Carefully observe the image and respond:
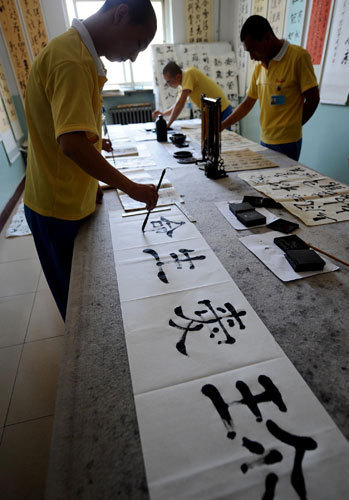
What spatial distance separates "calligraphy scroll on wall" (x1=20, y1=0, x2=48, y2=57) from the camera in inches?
142

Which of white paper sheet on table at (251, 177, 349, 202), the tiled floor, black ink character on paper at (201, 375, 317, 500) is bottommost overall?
the tiled floor

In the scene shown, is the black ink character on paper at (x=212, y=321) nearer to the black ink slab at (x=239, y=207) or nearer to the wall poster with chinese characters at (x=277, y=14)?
the black ink slab at (x=239, y=207)

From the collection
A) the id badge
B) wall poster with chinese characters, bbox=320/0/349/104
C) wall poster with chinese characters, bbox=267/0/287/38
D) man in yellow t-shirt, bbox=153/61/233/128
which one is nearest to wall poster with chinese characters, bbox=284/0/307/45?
wall poster with chinese characters, bbox=267/0/287/38

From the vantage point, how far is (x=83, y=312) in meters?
0.68

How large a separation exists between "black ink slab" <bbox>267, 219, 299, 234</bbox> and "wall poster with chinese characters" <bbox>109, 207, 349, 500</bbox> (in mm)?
342

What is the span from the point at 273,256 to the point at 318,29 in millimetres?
2670

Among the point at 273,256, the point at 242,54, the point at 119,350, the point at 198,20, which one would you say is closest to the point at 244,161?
the point at 273,256

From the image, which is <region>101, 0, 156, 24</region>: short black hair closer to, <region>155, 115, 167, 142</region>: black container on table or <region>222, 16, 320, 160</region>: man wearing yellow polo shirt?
<region>222, 16, 320, 160</region>: man wearing yellow polo shirt

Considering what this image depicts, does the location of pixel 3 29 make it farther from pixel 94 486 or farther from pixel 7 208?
pixel 94 486

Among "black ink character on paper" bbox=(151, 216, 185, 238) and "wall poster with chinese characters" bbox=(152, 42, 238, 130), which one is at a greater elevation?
"wall poster with chinese characters" bbox=(152, 42, 238, 130)

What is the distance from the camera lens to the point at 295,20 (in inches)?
109

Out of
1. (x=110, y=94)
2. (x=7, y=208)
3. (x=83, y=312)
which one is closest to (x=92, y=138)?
(x=83, y=312)

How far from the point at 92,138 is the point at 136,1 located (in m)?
0.38

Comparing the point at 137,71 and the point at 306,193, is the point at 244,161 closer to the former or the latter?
the point at 306,193
